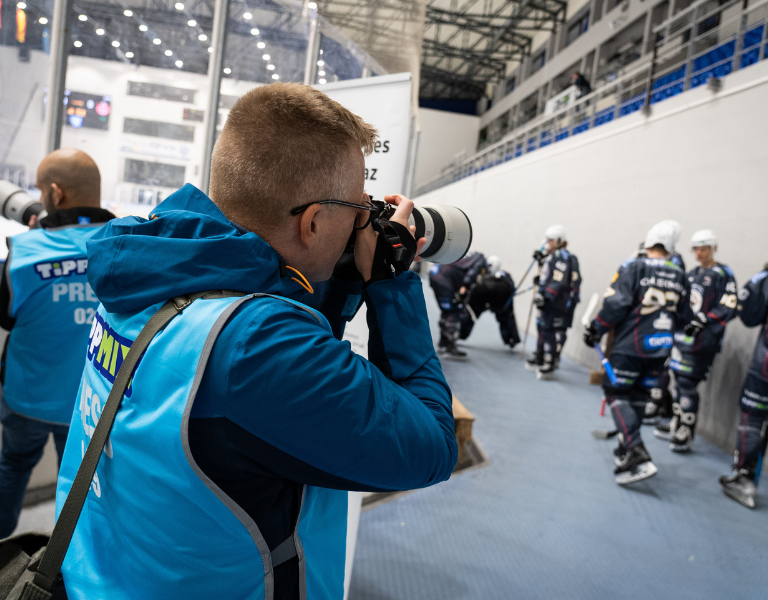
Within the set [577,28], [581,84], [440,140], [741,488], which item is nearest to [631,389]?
[741,488]

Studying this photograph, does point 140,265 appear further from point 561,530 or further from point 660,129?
point 660,129

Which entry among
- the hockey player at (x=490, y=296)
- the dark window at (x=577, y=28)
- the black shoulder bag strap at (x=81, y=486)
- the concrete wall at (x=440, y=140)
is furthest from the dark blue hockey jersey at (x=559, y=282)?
the concrete wall at (x=440, y=140)

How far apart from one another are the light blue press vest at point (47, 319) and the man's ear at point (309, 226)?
46.5 inches

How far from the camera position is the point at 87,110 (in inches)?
108

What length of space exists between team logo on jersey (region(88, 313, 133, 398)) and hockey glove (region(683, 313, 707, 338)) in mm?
4058

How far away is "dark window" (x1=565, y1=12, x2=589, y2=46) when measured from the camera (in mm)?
13763

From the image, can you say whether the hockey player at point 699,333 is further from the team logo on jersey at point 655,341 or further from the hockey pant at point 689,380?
the team logo on jersey at point 655,341

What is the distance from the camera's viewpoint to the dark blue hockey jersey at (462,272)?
252 inches

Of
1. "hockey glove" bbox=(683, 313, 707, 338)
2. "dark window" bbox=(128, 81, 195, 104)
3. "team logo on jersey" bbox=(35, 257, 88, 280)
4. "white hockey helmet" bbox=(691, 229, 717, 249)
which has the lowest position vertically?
"hockey glove" bbox=(683, 313, 707, 338)

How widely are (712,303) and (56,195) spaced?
13.5 ft

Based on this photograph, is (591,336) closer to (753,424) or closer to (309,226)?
(753,424)

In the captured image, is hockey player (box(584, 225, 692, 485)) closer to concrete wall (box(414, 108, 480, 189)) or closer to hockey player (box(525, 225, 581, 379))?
hockey player (box(525, 225, 581, 379))

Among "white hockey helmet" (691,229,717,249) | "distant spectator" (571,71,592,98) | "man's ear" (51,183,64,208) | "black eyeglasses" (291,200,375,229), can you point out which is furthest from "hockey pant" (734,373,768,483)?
"distant spectator" (571,71,592,98)

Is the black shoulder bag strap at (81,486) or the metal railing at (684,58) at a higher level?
the metal railing at (684,58)
